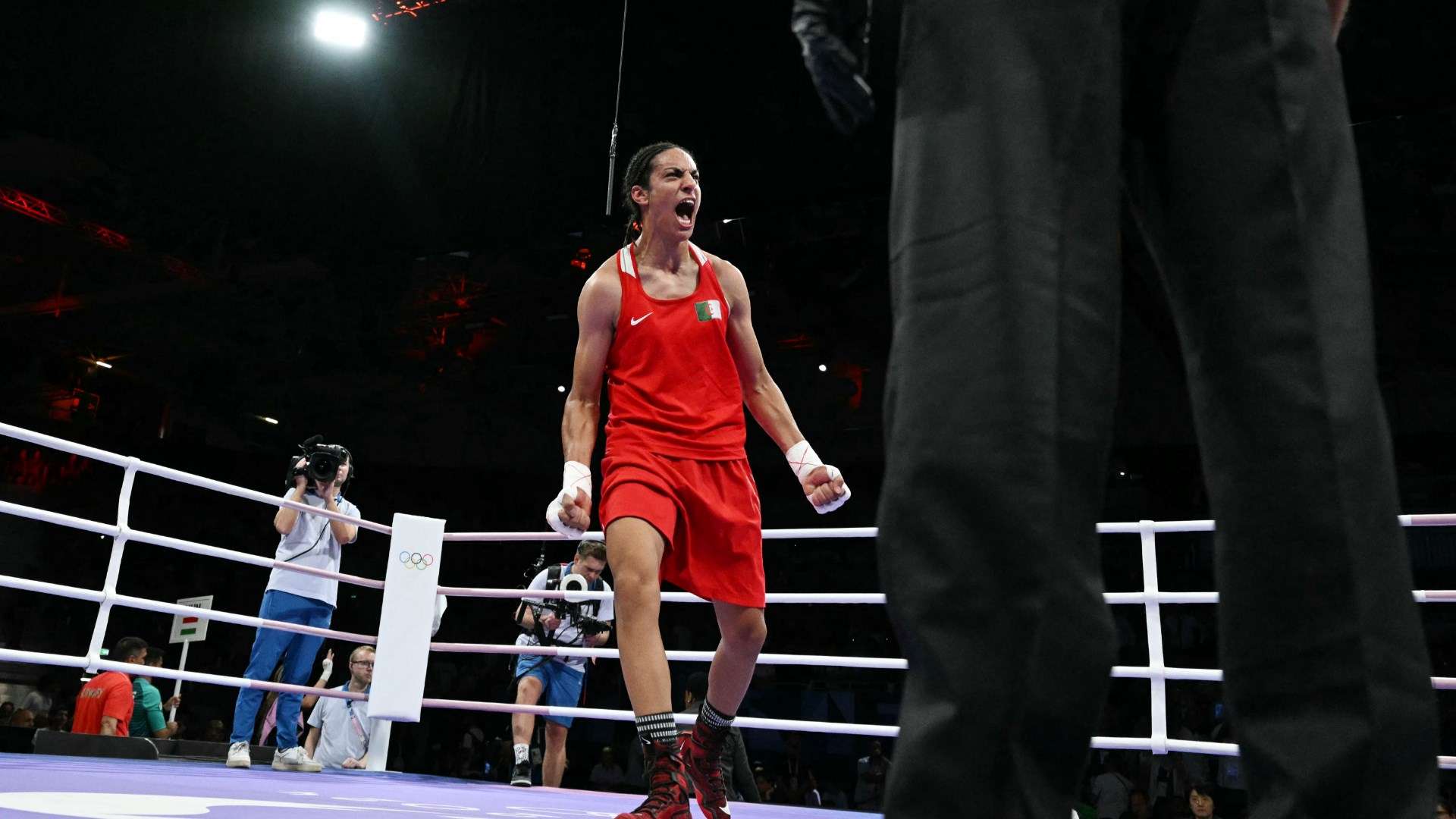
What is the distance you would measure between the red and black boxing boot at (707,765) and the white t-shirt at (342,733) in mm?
4839

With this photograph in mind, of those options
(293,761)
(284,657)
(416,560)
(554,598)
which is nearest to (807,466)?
(554,598)

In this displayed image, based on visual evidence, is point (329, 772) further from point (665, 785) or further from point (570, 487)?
point (665, 785)

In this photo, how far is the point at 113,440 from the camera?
1429 cm

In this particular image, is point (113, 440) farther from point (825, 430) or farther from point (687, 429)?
point (687, 429)

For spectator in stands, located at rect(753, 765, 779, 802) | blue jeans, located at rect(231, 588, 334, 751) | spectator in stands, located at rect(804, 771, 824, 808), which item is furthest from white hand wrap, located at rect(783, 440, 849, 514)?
spectator in stands, located at rect(804, 771, 824, 808)

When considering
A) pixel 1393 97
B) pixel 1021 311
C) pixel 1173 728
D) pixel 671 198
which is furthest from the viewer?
pixel 1173 728

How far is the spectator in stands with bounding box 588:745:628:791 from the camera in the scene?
1042 cm

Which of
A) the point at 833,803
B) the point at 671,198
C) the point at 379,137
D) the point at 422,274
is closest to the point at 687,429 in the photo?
the point at 671,198

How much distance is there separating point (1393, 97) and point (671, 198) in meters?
3.78

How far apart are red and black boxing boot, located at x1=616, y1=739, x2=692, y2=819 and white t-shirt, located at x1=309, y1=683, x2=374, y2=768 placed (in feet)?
16.8

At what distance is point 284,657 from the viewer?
15.5 feet

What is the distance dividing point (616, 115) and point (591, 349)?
4551 mm

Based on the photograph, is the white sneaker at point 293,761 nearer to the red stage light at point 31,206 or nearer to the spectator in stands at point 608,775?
the spectator in stands at point 608,775

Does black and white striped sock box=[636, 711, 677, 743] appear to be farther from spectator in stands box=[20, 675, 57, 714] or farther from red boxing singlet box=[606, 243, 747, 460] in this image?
spectator in stands box=[20, 675, 57, 714]
